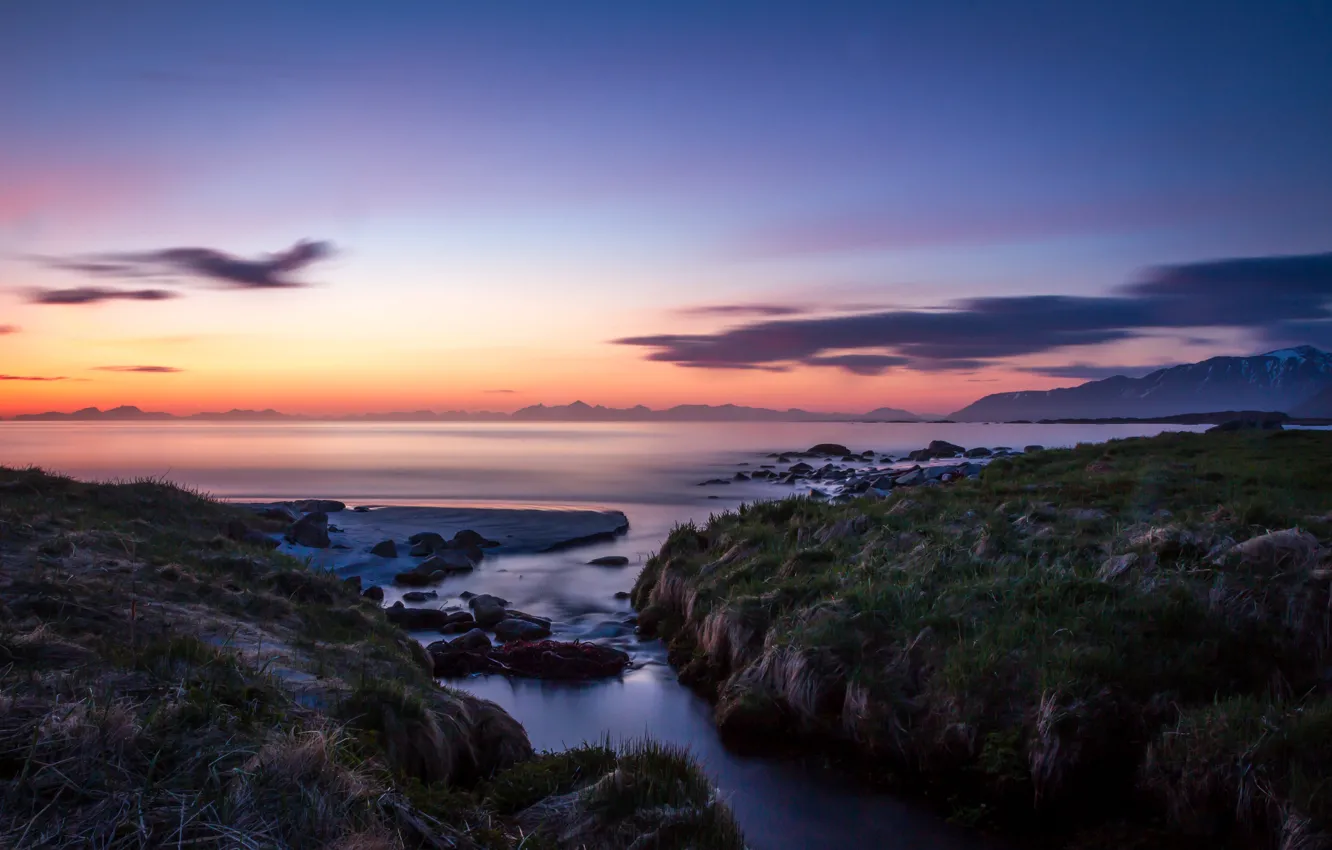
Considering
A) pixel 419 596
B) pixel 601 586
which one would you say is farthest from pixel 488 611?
pixel 601 586

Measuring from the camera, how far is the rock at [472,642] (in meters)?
18.0

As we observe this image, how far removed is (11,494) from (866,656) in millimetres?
19553

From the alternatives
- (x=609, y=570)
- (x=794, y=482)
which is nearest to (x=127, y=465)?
(x=794, y=482)

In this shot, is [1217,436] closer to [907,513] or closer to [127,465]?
[907,513]

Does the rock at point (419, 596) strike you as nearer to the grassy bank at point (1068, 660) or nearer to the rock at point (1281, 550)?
the grassy bank at point (1068, 660)

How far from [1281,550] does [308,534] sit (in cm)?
2922

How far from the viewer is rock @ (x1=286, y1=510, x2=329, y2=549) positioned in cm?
2933

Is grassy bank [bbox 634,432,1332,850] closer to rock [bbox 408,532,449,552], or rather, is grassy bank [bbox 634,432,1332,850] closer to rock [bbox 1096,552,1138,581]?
rock [bbox 1096,552,1138,581]

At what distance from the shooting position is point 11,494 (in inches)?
719

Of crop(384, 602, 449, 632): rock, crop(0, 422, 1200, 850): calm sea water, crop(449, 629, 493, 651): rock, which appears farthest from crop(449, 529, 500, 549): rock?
crop(449, 629, 493, 651): rock

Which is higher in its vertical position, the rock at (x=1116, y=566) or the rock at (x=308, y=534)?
the rock at (x=1116, y=566)

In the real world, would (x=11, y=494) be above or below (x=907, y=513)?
above

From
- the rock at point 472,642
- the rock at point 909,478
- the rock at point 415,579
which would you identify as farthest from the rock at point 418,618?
→ the rock at point 909,478

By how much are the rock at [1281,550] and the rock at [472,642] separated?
14865 millimetres
